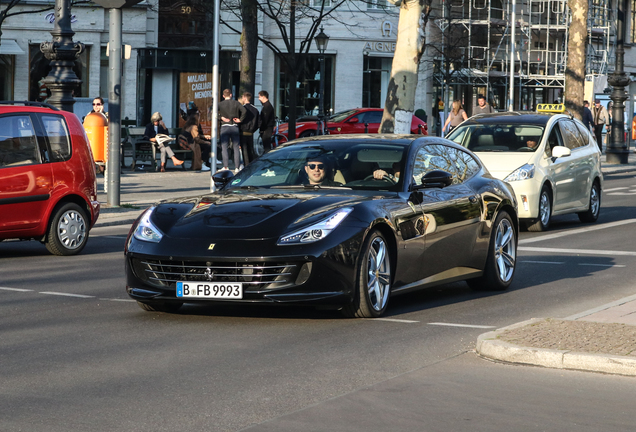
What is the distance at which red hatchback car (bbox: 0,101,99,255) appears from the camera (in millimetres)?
12883

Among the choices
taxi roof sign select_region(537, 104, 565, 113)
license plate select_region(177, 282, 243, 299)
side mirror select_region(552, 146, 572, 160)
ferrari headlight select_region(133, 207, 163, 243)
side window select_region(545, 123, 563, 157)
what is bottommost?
license plate select_region(177, 282, 243, 299)

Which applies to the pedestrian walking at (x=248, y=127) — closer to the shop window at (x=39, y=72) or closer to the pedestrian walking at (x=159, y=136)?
the pedestrian walking at (x=159, y=136)

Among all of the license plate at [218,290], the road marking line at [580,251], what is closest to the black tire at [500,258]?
the license plate at [218,290]

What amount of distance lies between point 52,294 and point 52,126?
12.4 feet

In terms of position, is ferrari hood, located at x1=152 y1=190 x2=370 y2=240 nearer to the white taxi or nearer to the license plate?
the license plate

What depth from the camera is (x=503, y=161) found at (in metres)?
16.7

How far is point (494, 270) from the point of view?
34.7ft

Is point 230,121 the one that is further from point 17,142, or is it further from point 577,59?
point 577,59

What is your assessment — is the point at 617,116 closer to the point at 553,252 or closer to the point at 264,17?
the point at 264,17

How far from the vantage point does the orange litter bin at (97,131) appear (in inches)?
806

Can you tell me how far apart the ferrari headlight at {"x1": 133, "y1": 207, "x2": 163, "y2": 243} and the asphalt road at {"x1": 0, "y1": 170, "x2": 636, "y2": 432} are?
2.05ft

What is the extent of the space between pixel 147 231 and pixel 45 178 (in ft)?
16.2

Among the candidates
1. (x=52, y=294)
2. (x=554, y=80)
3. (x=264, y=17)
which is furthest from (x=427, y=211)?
(x=554, y=80)

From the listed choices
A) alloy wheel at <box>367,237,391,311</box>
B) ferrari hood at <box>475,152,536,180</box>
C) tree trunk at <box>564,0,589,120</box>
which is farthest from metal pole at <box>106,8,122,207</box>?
tree trunk at <box>564,0,589,120</box>
